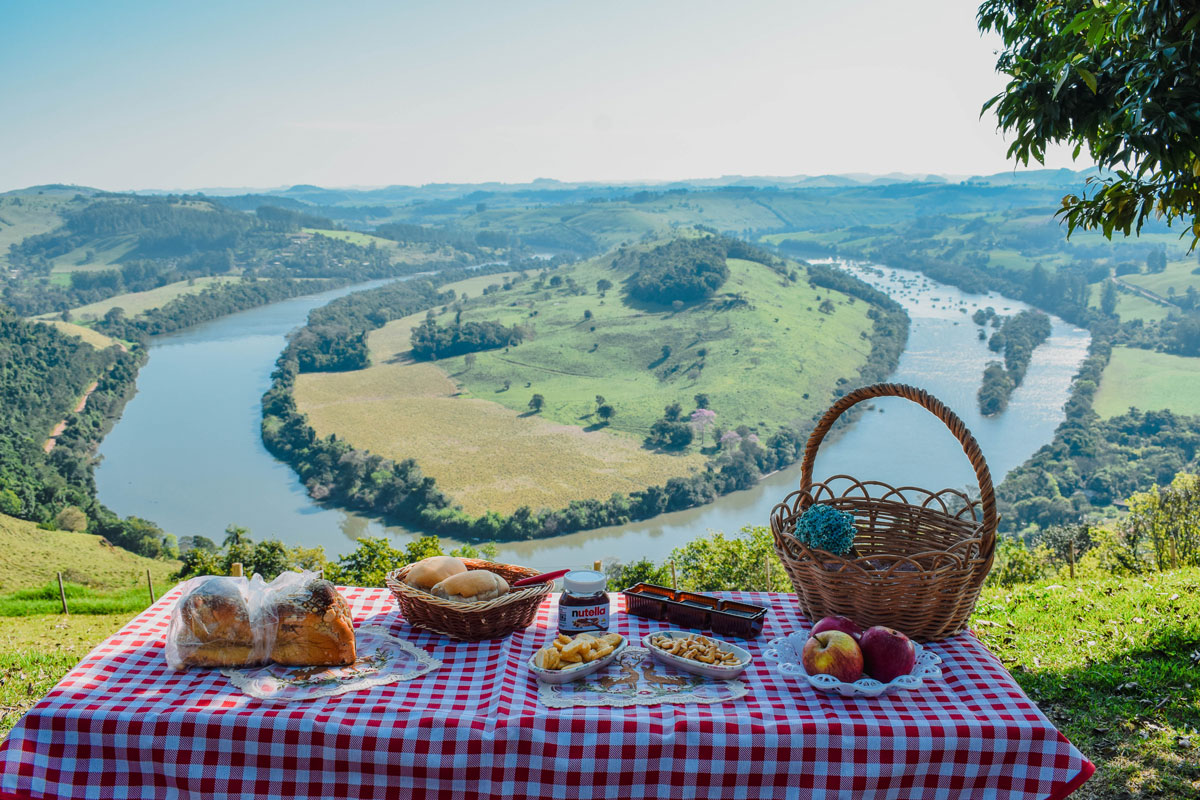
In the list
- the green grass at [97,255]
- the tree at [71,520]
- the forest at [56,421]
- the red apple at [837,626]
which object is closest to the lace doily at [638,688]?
the red apple at [837,626]

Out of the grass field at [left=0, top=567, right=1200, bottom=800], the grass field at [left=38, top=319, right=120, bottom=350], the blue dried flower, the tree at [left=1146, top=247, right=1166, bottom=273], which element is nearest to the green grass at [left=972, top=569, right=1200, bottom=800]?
the grass field at [left=0, top=567, right=1200, bottom=800]

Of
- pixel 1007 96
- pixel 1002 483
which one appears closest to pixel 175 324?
pixel 1002 483

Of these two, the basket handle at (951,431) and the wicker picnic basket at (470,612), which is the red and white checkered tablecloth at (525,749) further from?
the basket handle at (951,431)

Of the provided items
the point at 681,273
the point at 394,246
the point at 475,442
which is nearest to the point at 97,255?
the point at 394,246

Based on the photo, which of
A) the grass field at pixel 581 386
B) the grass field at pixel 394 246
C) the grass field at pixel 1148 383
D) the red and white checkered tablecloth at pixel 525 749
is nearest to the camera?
the red and white checkered tablecloth at pixel 525 749

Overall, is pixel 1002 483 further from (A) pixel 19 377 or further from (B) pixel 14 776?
(A) pixel 19 377

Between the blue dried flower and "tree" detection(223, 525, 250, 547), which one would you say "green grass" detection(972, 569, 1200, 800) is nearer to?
the blue dried flower
